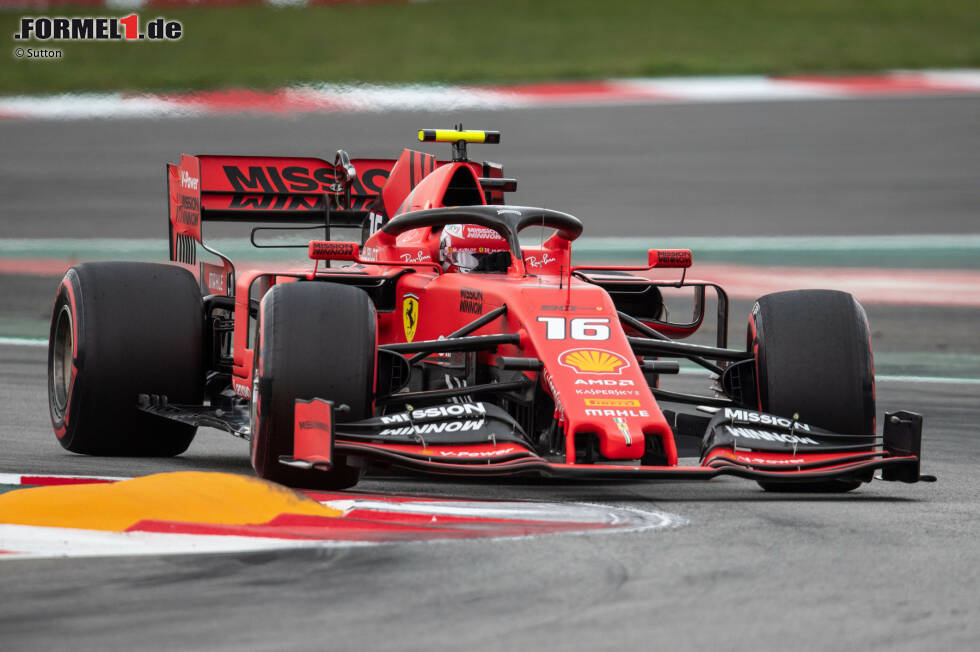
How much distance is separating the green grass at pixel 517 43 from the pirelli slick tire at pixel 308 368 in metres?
15.3

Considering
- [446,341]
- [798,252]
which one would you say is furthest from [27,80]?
[446,341]

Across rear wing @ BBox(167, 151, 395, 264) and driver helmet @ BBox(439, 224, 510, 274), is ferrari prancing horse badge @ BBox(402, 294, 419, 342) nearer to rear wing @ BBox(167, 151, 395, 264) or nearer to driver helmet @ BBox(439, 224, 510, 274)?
driver helmet @ BBox(439, 224, 510, 274)

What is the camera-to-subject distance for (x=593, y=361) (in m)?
6.69

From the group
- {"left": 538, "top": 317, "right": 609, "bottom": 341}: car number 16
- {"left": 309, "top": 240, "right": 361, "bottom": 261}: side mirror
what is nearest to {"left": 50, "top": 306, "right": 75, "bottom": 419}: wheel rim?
{"left": 309, "top": 240, "right": 361, "bottom": 261}: side mirror

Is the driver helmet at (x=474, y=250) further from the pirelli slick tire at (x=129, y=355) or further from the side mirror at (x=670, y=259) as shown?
the pirelli slick tire at (x=129, y=355)

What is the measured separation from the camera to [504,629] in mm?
4242

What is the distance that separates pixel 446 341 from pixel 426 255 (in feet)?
5.08

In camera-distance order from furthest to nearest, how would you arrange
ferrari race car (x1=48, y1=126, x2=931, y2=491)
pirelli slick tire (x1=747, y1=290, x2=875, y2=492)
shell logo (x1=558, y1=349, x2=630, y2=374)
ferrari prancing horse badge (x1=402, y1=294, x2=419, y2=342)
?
ferrari prancing horse badge (x1=402, y1=294, x2=419, y2=342), pirelli slick tire (x1=747, y1=290, x2=875, y2=492), shell logo (x1=558, y1=349, x2=630, y2=374), ferrari race car (x1=48, y1=126, x2=931, y2=491)

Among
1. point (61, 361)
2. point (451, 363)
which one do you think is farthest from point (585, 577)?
point (61, 361)

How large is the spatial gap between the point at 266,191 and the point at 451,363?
2456 mm

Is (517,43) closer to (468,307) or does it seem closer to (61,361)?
(61,361)

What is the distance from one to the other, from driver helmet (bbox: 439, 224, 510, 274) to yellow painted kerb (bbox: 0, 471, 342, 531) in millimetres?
2152

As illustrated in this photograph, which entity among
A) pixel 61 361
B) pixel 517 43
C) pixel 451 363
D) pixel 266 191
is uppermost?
pixel 517 43

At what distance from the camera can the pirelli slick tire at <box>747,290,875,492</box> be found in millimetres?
7094
